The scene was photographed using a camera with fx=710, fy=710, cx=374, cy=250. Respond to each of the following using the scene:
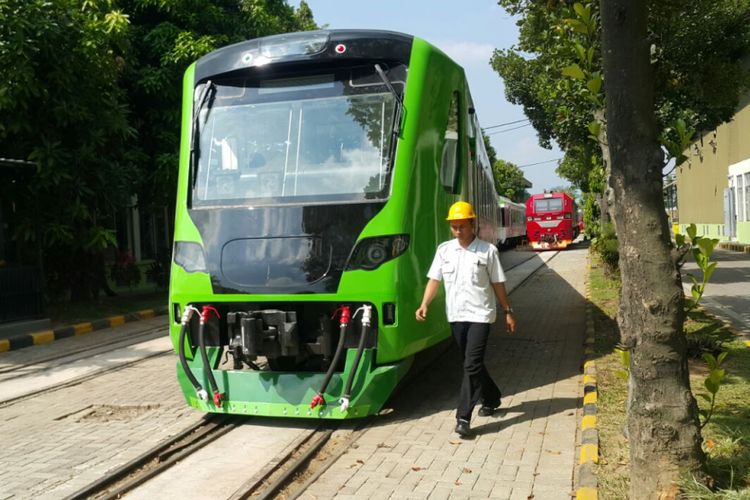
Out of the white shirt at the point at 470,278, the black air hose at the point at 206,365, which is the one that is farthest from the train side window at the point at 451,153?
the black air hose at the point at 206,365

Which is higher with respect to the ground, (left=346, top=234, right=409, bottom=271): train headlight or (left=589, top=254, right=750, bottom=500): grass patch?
(left=346, top=234, right=409, bottom=271): train headlight

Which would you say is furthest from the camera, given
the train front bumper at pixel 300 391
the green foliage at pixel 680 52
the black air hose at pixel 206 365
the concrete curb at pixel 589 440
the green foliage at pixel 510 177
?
the green foliage at pixel 510 177

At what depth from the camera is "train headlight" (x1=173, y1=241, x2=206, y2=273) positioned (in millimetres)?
5848

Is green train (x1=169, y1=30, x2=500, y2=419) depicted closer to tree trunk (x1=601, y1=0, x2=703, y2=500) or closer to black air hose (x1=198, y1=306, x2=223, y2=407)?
black air hose (x1=198, y1=306, x2=223, y2=407)

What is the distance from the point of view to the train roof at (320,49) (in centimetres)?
595

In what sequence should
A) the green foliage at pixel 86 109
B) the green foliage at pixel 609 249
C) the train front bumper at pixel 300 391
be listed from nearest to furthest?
the train front bumper at pixel 300 391, the green foliage at pixel 86 109, the green foliage at pixel 609 249

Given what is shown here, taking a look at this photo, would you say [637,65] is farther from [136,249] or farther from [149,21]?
[136,249]

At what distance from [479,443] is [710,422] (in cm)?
165

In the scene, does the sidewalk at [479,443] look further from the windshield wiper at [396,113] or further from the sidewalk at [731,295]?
the sidewalk at [731,295]

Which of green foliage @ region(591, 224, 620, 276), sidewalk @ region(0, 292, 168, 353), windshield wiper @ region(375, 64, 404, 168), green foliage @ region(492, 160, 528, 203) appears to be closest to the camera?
windshield wiper @ region(375, 64, 404, 168)

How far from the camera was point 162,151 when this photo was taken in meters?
16.5

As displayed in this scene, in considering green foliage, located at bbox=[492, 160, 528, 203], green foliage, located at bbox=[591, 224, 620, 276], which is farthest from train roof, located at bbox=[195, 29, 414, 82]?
green foliage, located at bbox=[492, 160, 528, 203]

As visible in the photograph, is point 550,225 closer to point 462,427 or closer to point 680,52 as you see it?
point 680,52

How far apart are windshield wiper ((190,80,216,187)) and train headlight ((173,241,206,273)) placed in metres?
0.57
